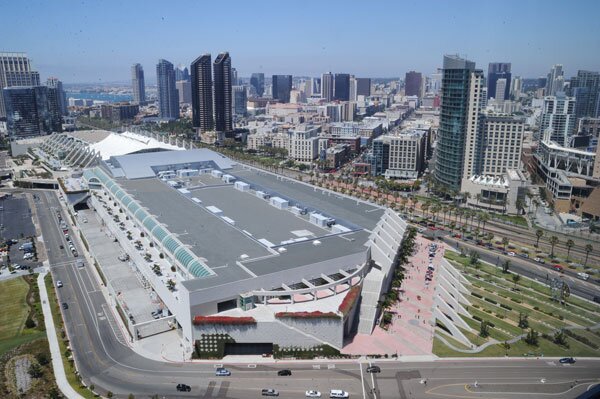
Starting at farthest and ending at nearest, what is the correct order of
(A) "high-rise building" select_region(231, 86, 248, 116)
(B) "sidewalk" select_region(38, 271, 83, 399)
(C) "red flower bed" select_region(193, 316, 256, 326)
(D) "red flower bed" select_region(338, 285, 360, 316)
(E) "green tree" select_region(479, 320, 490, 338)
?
(A) "high-rise building" select_region(231, 86, 248, 116), (E) "green tree" select_region(479, 320, 490, 338), (D) "red flower bed" select_region(338, 285, 360, 316), (C) "red flower bed" select_region(193, 316, 256, 326), (B) "sidewalk" select_region(38, 271, 83, 399)

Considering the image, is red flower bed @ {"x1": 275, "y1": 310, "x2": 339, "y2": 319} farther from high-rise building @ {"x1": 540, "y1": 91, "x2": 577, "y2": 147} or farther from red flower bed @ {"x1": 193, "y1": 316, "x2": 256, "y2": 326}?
high-rise building @ {"x1": 540, "y1": 91, "x2": 577, "y2": 147}

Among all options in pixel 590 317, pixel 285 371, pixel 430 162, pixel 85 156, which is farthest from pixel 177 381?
pixel 430 162

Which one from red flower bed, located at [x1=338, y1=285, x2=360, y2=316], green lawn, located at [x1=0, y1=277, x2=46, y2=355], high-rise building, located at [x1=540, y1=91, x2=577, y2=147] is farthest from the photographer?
high-rise building, located at [x1=540, y1=91, x2=577, y2=147]

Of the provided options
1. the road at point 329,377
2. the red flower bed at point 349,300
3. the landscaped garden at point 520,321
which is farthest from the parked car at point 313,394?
the landscaped garden at point 520,321

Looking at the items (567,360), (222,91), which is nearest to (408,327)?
(567,360)

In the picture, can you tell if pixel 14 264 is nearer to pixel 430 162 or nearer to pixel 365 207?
pixel 365 207

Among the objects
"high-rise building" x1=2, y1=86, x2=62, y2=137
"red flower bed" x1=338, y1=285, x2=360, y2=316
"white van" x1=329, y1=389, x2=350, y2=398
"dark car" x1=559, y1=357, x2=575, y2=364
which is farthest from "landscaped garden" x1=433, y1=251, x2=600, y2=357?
"high-rise building" x1=2, y1=86, x2=62, y2=137

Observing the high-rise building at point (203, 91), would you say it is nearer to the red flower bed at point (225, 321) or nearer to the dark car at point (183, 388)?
the red flower bed at point (225, 321)
